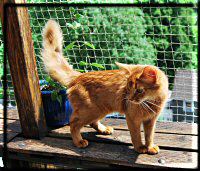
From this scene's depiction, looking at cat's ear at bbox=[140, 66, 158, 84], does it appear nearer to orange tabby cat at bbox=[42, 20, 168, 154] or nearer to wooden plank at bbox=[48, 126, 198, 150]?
orange tabby cat at bbox=[42, 20, 168, 154]

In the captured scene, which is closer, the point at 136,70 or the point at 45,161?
the point at 136,70

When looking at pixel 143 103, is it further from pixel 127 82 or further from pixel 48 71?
pixel 48 71

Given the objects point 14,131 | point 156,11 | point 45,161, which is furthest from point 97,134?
point 156,11

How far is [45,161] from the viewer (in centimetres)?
252

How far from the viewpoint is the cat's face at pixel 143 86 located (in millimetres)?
2211

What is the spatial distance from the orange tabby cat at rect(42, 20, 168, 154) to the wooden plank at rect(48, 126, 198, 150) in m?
0.06

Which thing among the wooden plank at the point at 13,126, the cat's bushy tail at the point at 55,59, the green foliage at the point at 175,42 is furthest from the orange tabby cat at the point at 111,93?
the green foliage at the point at 175,42

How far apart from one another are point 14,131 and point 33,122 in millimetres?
253

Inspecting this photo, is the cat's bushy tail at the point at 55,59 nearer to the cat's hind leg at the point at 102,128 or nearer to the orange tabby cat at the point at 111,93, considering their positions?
the orange tabby cat at the point at 111,93

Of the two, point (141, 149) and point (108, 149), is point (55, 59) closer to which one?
point (108, 149)

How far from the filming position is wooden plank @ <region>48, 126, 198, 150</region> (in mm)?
2482

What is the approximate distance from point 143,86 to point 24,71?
805mm

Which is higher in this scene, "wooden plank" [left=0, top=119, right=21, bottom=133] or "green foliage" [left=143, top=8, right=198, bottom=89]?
"green foliage" [left=143, top=8, right=198, bottom=89]

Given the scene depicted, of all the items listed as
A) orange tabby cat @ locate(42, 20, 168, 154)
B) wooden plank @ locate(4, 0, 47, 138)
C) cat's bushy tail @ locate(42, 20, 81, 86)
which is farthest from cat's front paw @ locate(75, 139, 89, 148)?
cat's bushy tail @ locate(42, 20, 81, 86)
